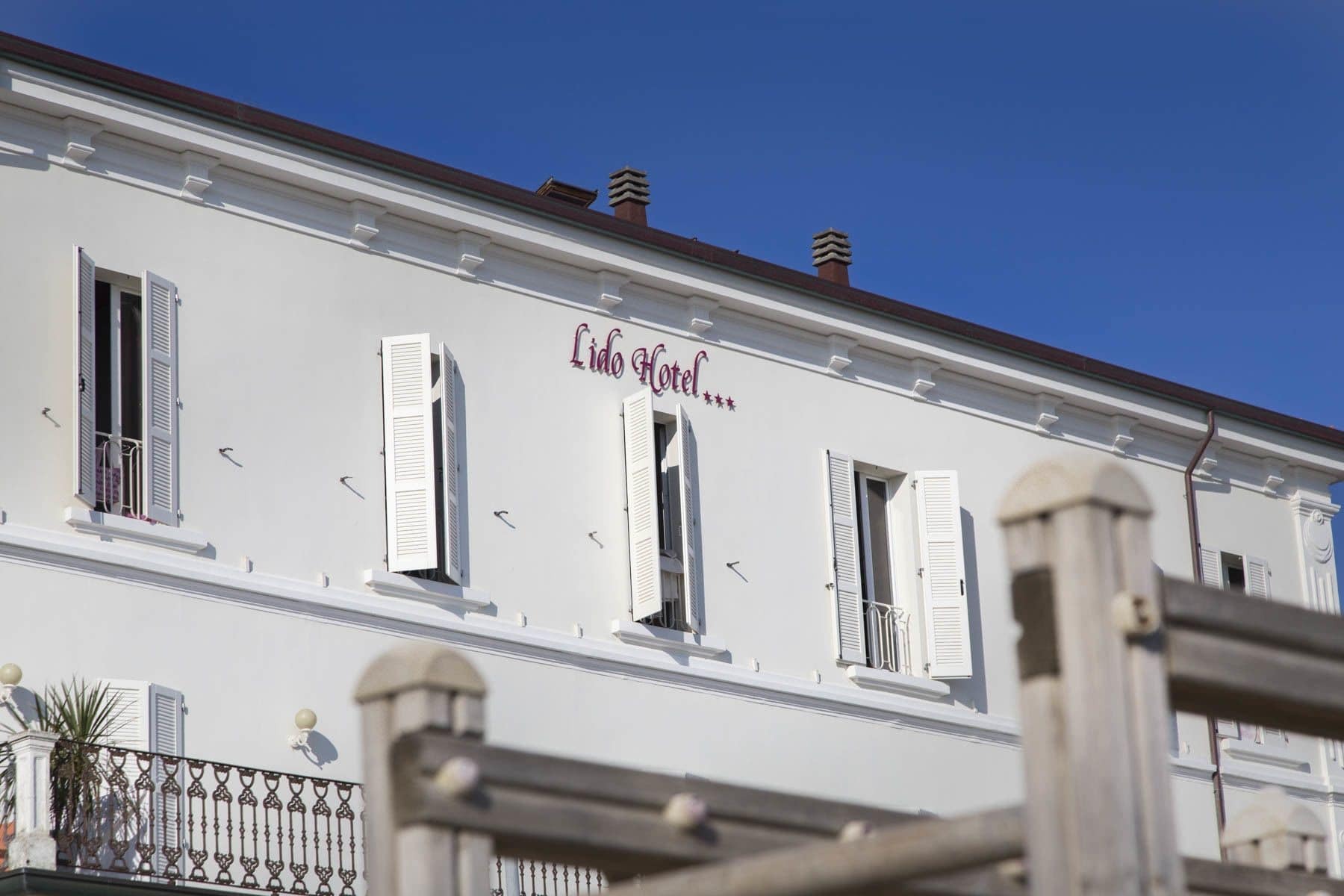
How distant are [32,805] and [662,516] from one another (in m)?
6.21

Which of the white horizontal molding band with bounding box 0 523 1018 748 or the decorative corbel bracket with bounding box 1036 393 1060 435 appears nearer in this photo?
the white horizontal molding band with bounding box 0 523 1018 748

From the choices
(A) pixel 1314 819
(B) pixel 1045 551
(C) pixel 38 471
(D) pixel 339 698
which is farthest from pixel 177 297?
(B) pixel 1045 551

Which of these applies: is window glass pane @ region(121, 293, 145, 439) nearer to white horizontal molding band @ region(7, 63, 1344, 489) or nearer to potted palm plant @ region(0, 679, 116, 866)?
white horizontal molding band @ region(7, 63, 1344, 489)

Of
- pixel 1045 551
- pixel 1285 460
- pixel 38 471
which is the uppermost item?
pixel 1285 460

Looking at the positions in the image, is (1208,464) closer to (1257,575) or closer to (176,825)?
(1257,575)

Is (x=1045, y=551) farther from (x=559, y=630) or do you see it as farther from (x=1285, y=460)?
(x=1285, y=460)

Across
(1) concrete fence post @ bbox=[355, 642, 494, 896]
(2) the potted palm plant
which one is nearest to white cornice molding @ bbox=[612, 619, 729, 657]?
(2) the potted palm plant

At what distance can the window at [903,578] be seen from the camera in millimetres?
18781

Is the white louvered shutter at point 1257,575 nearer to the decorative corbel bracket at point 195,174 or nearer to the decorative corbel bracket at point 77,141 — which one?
the decorative corbel bracket at point 195,174

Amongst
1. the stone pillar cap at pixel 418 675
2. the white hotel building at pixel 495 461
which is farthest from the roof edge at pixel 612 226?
the stone pillar cap at pixel 418 675

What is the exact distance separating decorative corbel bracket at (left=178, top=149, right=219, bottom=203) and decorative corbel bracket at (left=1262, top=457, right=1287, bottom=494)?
1212 centimetres

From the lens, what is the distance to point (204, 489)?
1511 centimetres

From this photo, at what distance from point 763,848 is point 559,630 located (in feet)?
35.6

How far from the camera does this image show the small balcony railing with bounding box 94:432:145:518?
574 inches
